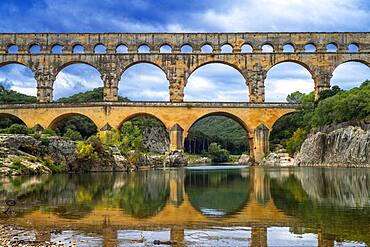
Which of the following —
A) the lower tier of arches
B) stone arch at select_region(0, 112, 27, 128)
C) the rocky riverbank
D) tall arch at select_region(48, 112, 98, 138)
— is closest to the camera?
the rocky riverbank

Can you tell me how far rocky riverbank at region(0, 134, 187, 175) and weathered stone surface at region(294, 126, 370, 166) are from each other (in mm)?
14333

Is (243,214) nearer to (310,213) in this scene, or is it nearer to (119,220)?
(310,213)

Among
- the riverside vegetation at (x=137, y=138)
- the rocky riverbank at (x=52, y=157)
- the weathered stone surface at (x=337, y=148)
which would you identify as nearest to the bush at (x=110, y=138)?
the riverside vegetation at (x=137, y=138)

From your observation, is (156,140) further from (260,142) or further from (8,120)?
(260,142)

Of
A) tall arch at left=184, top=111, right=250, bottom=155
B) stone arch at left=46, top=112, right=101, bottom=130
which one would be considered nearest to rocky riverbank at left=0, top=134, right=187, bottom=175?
stone arch at left=46, top=112, right=101, bottom=130

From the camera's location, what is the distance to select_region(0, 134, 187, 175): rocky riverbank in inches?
1005

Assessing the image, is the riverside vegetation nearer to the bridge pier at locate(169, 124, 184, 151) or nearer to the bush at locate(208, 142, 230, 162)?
the bridge pier at locate(169, 124, 184, 151)

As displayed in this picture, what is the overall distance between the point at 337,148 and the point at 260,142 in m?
10.2

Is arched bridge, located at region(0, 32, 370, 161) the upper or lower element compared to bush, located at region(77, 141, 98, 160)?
upper

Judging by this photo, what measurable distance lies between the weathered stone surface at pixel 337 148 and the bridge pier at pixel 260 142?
3597 mm

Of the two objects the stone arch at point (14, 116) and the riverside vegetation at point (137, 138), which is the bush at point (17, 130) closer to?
the riverside vegetation at point (137, 138)

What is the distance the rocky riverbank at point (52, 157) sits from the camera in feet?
83.7

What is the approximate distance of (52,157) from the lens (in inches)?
1143

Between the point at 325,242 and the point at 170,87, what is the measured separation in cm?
4189
